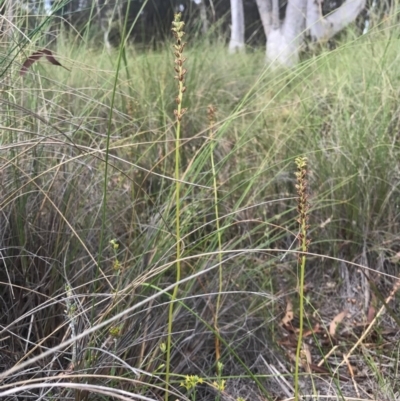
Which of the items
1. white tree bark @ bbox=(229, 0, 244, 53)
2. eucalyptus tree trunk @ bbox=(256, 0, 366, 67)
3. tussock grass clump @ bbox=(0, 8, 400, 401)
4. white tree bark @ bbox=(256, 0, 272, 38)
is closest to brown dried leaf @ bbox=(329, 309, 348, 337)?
tussock grass clump @ bbox=(0, 8, 400, 401)

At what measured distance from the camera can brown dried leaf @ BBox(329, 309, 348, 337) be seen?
50.8 inches

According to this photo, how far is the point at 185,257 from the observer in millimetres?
752

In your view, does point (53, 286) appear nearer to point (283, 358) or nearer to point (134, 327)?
point (134, 327)

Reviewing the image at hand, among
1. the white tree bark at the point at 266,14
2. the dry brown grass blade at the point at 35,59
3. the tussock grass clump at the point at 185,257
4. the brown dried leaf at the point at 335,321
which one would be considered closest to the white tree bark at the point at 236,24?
the white tree bark at the point at 266,14

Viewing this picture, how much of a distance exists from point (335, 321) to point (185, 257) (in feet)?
2.34

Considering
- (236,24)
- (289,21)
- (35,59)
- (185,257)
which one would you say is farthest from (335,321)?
(236,24)

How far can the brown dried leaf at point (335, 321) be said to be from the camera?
4.23 ft

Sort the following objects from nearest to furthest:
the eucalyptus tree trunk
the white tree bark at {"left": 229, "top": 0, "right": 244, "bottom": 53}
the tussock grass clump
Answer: the tussock grass clump < the eucalyptus tree trunk < the white tree bark at {"left": 229, "top": 0, "right": 244, "bottom": 53}

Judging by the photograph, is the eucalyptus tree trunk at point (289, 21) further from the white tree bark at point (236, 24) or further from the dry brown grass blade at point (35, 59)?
the dry brown grass blade at point (35, 59)

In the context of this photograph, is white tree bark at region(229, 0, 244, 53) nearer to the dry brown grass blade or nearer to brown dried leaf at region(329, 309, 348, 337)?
brown dried leaf at region(329, 309, 348, 337)

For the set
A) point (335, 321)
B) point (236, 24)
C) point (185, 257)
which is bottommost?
point (335, 321)

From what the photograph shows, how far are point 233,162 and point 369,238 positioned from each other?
0.53 metres

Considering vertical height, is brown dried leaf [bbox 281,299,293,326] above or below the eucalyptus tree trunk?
below

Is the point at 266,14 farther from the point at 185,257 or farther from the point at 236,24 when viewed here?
the point at 185,257
